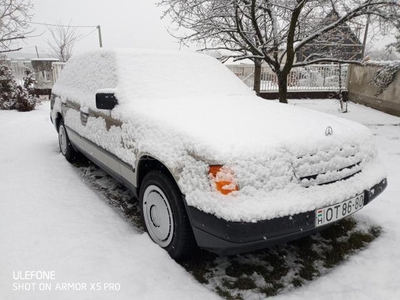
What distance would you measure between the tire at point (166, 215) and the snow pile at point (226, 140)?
180mm

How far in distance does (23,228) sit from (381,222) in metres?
3.34

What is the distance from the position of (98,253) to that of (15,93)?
30.9ft

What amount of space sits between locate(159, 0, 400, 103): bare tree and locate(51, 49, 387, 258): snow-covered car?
446 cm

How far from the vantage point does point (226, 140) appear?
6.81 ft

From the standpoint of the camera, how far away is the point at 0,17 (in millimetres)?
10422

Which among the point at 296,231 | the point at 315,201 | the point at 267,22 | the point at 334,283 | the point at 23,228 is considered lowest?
the point at 334,283

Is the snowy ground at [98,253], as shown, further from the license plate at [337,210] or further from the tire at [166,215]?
the license plate at [337,210]

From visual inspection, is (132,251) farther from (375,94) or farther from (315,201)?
(375,94)

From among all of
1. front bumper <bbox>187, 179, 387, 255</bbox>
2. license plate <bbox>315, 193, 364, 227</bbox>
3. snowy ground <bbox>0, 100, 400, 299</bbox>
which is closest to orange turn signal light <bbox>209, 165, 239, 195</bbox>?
front bumper <bbox>187, 179, 387, 255</bbox>

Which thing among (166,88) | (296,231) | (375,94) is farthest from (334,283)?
(375,94)

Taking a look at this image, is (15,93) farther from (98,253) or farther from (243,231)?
(243,231)

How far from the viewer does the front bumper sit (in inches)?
73.9

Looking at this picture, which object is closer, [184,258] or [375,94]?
[184,258]

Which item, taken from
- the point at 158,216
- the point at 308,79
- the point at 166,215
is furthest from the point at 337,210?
the point at 308,79
